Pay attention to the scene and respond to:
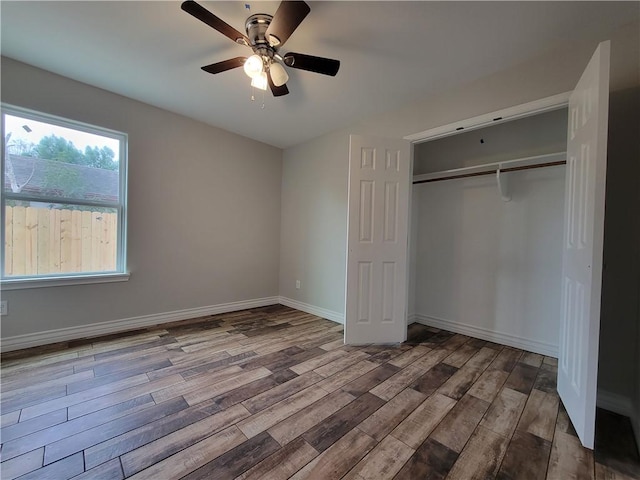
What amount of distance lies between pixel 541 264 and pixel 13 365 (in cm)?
477

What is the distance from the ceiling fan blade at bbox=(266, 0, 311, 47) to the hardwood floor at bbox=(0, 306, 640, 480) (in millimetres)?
2317

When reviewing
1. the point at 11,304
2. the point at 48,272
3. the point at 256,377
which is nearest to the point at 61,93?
the point at 48,272

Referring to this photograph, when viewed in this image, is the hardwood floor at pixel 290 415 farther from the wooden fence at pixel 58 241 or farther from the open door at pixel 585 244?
the wooden fence at pixel 58 241

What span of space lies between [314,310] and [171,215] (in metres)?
2.28

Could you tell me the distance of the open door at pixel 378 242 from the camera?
2.79 metres

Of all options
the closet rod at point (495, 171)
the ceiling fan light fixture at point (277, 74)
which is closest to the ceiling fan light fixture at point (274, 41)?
the ceiling fan light fixture at point (277, 74)

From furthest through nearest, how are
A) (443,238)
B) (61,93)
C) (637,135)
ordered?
(443,238) < (61,93) < (637,135)

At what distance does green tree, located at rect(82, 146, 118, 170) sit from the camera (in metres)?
2.83

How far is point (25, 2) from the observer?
174 centimetres

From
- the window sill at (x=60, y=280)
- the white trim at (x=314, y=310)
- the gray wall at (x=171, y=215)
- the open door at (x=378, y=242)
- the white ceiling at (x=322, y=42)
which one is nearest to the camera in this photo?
the white ceiling at (x=322, y=42)

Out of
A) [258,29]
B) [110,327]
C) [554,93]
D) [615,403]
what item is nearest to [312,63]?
[258,29]

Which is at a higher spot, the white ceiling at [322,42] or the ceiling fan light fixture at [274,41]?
the white ceiling at [322,42]

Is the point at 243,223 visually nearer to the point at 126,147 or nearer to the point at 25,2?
the point at 126,147

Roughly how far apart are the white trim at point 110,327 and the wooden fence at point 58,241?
1.94 feet
